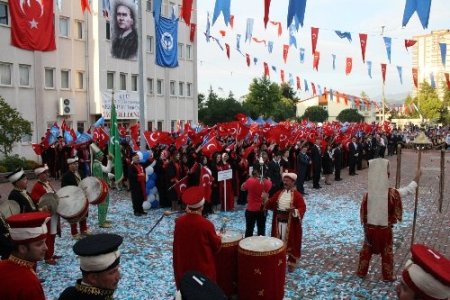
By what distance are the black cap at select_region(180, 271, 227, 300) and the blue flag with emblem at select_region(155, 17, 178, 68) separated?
24844mm

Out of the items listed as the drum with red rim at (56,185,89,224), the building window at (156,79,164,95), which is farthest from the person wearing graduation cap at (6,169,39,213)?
the building window at (156,79,164,95)

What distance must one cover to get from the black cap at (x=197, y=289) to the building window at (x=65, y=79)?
29577 millimetres

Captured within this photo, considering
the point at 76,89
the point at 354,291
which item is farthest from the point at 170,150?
the point at 76,89

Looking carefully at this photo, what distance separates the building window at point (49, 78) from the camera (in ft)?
95.3

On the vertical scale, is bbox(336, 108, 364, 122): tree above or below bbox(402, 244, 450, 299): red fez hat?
above

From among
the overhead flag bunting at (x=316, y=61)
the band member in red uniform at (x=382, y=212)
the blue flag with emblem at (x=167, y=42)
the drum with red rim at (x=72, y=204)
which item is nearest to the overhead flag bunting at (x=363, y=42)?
the overhead flag bunting at (x=316, y=61)

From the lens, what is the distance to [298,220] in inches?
310

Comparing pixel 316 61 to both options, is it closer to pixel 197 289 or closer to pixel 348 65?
pixel 348 65

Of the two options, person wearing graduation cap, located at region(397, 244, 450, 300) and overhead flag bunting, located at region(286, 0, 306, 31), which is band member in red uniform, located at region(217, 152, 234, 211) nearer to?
overhead flag bunting, located at region(286, 0, 306, 31)

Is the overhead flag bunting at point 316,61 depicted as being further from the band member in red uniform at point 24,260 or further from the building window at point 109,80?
the band member in red uniform at point 24,260

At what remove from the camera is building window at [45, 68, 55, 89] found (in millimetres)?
29042

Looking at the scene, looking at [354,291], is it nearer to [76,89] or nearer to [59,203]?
[59,203]

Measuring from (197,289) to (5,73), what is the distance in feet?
91.6

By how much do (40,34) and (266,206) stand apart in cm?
2355
